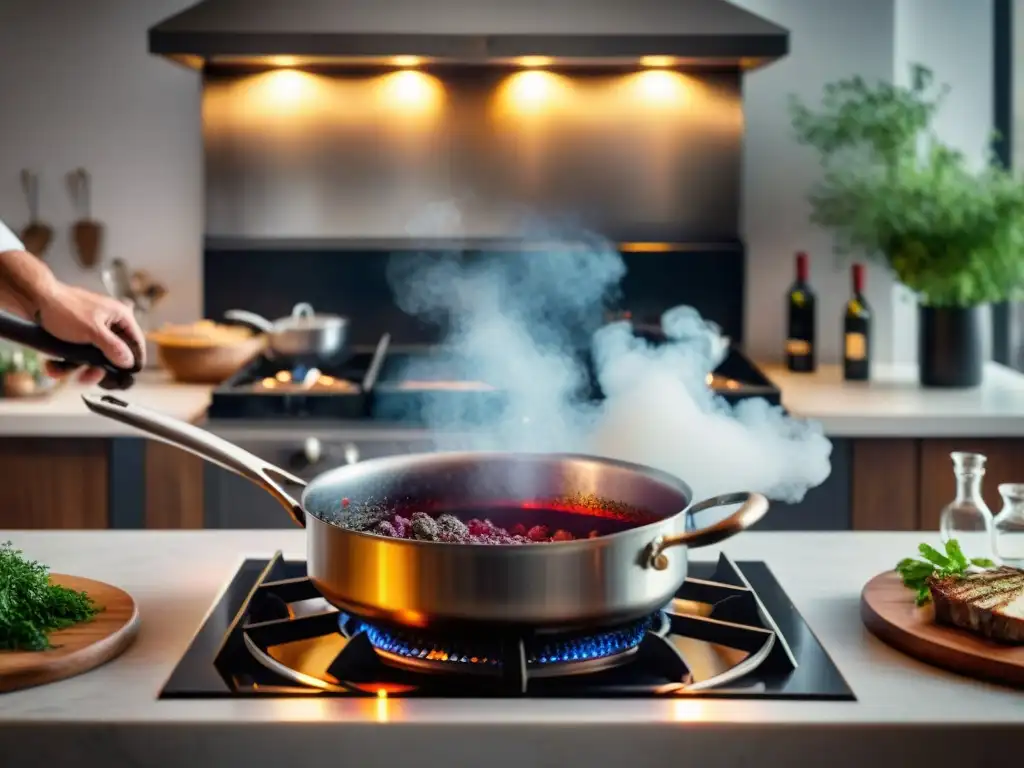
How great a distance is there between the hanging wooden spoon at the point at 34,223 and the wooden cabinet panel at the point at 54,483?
85cm

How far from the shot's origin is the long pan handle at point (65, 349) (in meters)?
1.49

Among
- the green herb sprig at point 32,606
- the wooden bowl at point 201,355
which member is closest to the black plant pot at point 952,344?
the wooden bowl at point 201,355

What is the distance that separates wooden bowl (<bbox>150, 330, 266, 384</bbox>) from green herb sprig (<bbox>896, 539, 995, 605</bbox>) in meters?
2.18

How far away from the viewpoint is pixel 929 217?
321cm

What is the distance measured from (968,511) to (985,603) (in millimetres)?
343

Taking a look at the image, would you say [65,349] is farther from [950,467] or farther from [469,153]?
[469,153]

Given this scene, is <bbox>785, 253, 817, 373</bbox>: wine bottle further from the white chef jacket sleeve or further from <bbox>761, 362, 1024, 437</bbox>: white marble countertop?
the white chef jacket sleeve

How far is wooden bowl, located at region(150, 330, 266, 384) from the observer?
10.8ft

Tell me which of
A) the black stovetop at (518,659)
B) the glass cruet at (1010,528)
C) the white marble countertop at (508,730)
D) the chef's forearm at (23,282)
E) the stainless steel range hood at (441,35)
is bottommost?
the white marble countertop at (508,730)

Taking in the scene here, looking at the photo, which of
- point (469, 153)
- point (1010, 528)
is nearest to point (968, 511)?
point (1010, 528)

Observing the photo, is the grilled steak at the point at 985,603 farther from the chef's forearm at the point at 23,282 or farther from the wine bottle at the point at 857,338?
the wine bottle at the point at 857,338

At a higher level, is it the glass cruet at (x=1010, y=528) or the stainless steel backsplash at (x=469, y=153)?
the stainless steel backsplash at (x=469, y=153)

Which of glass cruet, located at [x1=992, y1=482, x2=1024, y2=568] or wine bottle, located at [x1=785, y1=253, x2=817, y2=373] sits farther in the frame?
wine bottle, located at [x1=785, y1=253, x2=817, y2=373]

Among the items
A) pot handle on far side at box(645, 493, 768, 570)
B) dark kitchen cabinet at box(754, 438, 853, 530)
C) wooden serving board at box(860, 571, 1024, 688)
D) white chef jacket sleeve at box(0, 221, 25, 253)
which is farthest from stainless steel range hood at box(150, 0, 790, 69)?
pot handle on far side at box(645, 493, 768, 570)
